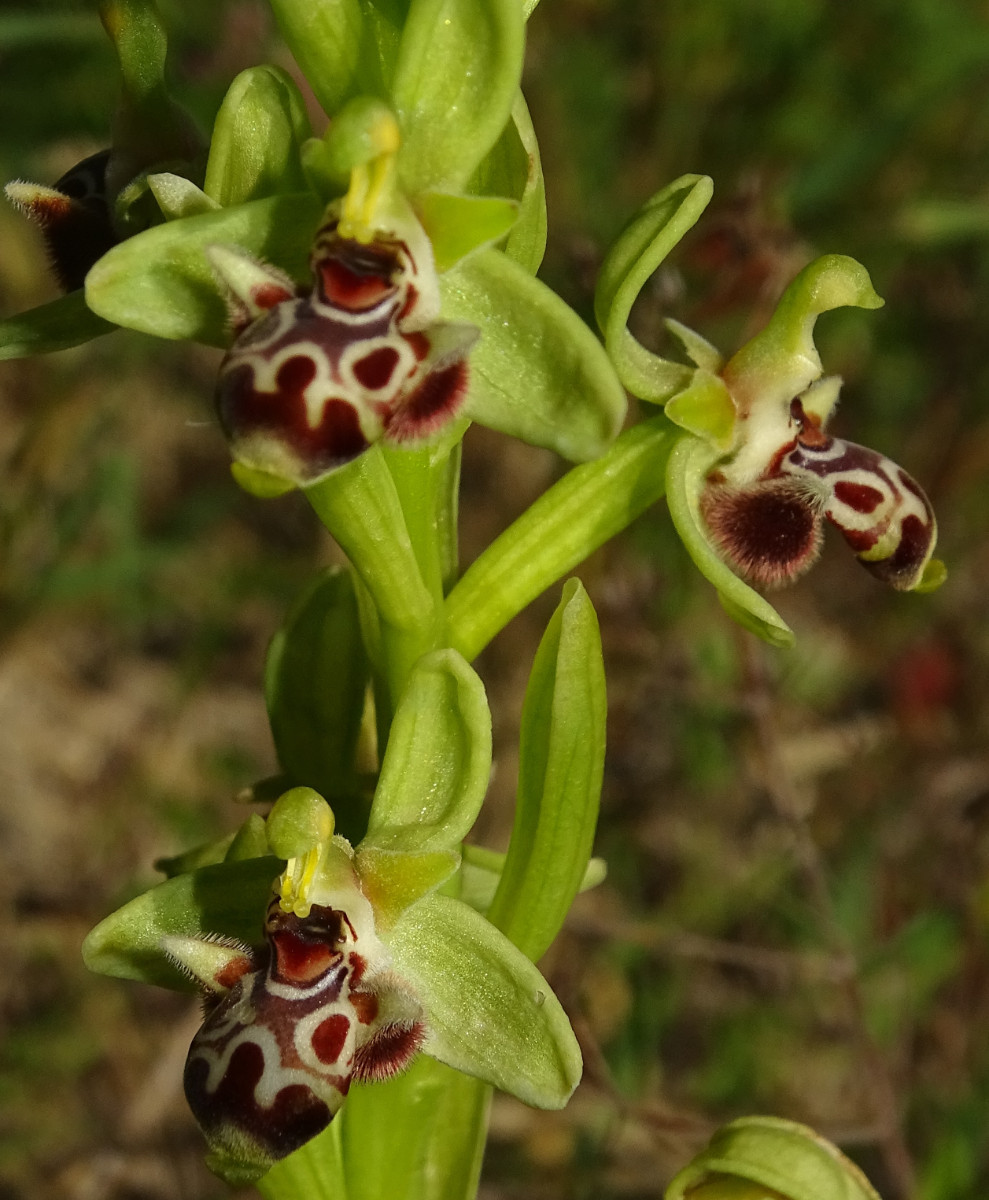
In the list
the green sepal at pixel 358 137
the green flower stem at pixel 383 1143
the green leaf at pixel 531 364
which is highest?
the green sepal at pixel 358 137

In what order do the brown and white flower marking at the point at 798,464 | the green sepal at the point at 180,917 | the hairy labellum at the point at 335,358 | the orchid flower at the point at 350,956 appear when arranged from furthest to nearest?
the brown and white flower marking at the point at 798,464
the green sepal at the point at 180,917
the orchid flower at the point at 350,956
the hairy labellum at the point at 335,358

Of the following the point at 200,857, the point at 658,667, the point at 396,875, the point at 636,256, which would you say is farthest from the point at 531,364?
the point at 658,667

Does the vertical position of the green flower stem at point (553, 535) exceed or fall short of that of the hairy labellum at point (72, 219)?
it falls short

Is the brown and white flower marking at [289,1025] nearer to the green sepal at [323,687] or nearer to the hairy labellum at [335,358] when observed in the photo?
the green sepal at [323,687]

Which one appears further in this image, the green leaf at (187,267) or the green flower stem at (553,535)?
the green flower stem at (553,535)

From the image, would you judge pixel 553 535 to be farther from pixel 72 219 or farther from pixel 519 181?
pixel 72 219

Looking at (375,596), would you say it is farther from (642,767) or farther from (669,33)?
(669,33)

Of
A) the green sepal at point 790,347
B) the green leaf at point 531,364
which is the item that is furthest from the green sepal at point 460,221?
the green sepal at point 790,347
